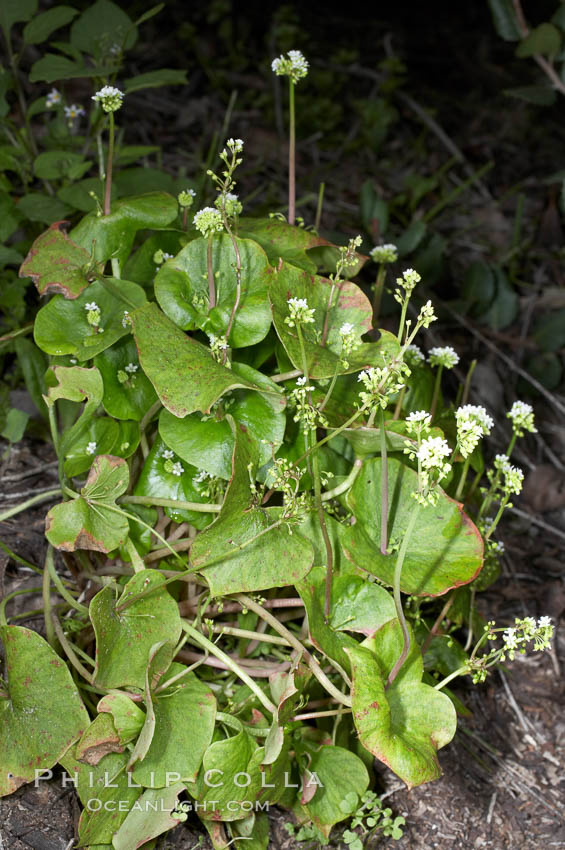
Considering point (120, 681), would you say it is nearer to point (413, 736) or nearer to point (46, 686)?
point (46, 686)

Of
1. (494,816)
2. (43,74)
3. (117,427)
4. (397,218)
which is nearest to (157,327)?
(117,427)

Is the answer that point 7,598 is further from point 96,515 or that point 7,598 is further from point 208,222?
point 208,222

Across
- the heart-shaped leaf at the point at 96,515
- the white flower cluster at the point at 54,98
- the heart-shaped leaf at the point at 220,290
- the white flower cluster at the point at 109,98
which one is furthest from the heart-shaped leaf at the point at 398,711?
the white flower cluster at the point at 54,98

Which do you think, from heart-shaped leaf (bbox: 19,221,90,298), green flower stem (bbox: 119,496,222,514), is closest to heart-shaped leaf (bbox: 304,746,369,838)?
green flower stem (bbox: 119,496,222,514)

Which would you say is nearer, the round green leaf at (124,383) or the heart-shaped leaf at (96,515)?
the heart-shaped leaf at (96,515)

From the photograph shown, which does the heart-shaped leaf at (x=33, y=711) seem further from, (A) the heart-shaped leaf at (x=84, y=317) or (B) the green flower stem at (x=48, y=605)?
(A) the heart-shaped leaf at (x=84, y=317)

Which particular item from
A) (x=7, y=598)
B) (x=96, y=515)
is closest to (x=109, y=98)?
(x=96, y=515)

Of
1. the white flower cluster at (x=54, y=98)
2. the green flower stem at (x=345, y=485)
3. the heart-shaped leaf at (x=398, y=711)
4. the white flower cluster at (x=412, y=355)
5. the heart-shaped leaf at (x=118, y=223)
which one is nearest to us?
the heart-shaped leaf at (x=398, y=711)

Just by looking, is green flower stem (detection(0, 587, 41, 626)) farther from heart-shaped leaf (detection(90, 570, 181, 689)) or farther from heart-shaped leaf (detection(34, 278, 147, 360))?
heart-shaped leaf (detection(34, 278, 147, 360))

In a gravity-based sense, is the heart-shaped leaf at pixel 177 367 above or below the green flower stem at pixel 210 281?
below
